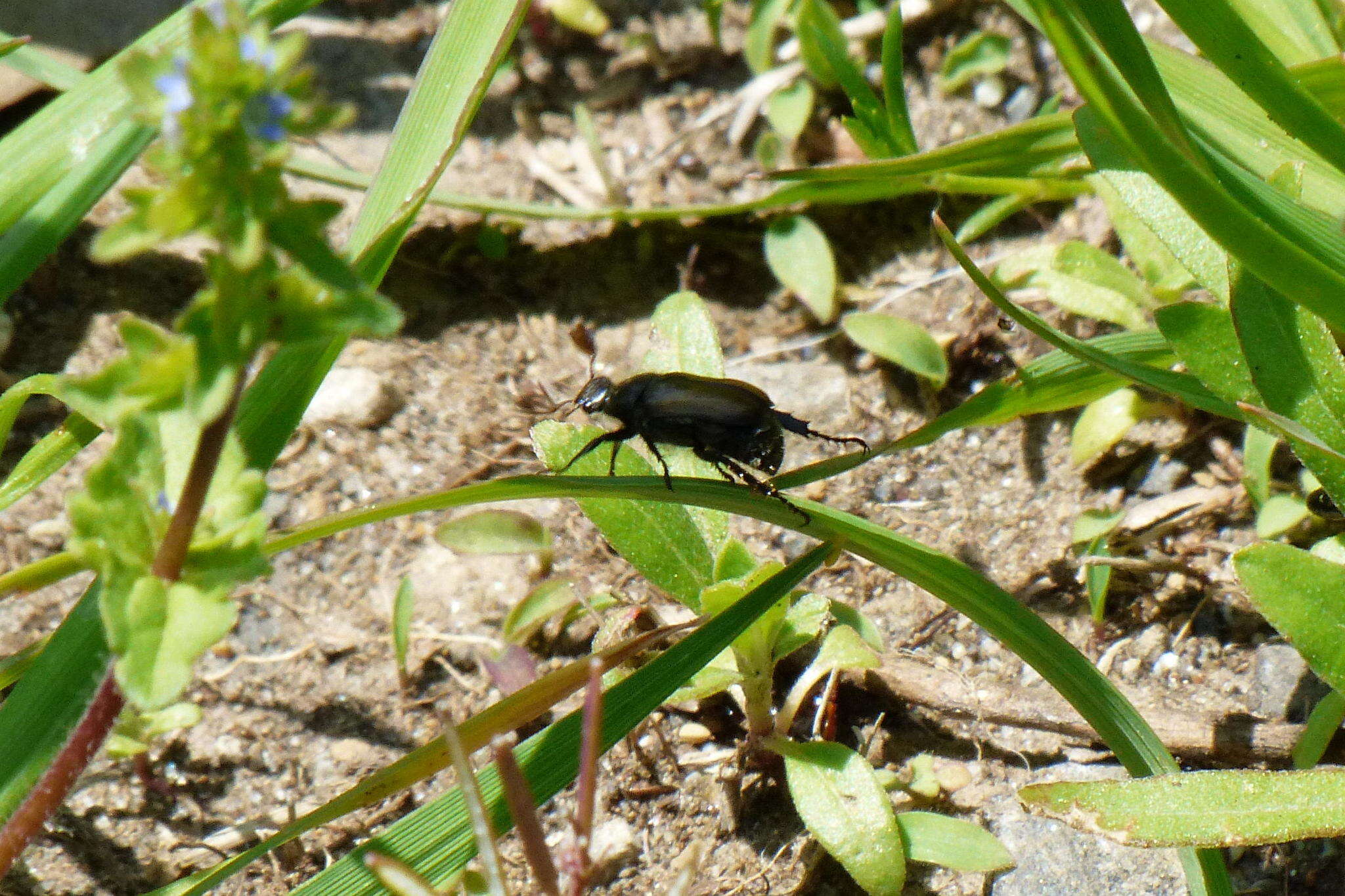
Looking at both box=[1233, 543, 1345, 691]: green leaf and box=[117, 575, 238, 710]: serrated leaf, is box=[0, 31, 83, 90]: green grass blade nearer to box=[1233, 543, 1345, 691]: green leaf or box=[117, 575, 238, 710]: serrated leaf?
box=[117, 575, 238, 710]: serrated leaf

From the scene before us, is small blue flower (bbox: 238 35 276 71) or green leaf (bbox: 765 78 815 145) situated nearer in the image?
small blue flower (bbox: 238 35 276 71)

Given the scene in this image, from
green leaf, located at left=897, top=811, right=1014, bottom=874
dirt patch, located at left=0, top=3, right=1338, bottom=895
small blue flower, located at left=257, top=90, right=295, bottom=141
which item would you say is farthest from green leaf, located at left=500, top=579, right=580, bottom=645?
small blue flower, located at left=257, top=90, right=295, bottom=141

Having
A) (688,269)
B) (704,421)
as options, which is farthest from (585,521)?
(688,269)

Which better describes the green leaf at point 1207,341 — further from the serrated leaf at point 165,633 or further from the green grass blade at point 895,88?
the serrated leaf at point 165,633

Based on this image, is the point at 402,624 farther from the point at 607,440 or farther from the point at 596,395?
the point at 596,395

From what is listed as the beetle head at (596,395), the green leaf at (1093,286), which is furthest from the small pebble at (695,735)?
the green leaf at (1093,286)
